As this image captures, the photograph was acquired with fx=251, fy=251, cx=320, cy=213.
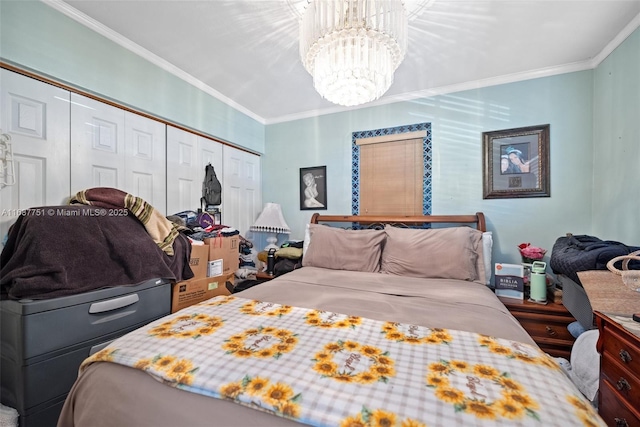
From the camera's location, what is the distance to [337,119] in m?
3.00

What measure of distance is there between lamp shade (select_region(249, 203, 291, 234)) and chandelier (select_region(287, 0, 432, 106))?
79.6 inches

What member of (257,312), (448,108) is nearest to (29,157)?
(257,312)

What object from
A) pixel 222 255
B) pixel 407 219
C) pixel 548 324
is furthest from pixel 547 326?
pixel 222 255

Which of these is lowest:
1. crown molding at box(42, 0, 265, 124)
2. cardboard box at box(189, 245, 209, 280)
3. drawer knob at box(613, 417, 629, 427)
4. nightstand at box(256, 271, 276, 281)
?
drawer knob at box(613, 417, 629, 427)

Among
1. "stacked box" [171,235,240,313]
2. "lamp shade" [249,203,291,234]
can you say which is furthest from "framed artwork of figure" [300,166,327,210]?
"stacked box" [171,235,240,313]

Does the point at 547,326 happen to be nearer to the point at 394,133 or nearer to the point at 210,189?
the point at 394,133

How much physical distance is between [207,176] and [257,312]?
183cm

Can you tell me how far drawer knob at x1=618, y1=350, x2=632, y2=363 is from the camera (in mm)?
894

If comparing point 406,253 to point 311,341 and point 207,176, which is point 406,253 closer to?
point 311,341

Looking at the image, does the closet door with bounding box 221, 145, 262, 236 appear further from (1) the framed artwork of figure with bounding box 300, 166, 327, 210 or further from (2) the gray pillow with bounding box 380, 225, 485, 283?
(2) the gray pillow with bounding box 380, 225, 485, 283

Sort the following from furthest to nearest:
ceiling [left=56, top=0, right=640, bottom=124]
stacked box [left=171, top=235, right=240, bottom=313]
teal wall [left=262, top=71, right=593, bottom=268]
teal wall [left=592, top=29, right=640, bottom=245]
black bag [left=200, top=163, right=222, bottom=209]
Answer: black bag [left=200, top=163, right=222, bottom=209], teal wall [left=262, top=71, right=593, bottom=268], stacked box [left=171, top=235, right=240, bottom=313], teal wall [left=592, top=29, right=640, bottom=245], ceiling [left=56, top=0, right=640, bottom=124]

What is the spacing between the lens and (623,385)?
0.92m

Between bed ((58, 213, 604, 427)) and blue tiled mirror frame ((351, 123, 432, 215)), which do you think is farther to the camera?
blue tiled mirror frame ((351, 123, 432, 215))

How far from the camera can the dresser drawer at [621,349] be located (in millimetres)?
863
